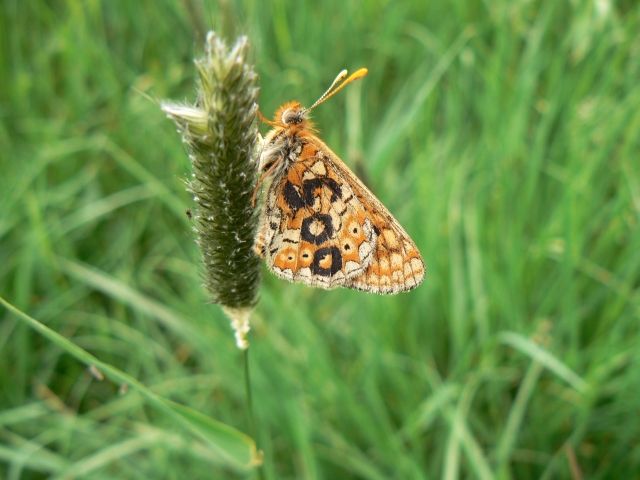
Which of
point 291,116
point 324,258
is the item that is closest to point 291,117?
point 291,116

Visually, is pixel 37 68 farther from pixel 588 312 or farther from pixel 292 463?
pixel 588 312

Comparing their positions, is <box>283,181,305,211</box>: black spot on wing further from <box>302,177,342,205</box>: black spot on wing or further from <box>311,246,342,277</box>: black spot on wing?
<box>311,246,342,277</box>: black spot on wing

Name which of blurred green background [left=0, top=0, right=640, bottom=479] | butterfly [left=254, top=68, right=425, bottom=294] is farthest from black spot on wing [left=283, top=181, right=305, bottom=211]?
blurred green background [left=0, top=0, right=640, bottom=479]

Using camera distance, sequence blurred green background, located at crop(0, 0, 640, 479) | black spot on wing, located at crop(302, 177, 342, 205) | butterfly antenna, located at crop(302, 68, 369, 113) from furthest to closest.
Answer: blurred green background, located at crop(0, 0, 640, 479) → black spot on wing, located at crop(302, 177, 342, 205) → butterfly antenna, located at crop(302, 68, 369, 113)

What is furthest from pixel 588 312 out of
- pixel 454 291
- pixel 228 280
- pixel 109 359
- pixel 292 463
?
pixel 109 359

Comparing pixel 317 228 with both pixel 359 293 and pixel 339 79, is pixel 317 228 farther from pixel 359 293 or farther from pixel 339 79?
pixel 359 293

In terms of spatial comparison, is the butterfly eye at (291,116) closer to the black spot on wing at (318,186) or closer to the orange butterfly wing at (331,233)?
the orange butterfly wing at (331,233)
